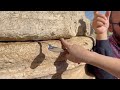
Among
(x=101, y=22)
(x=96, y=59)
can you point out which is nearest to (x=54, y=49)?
(x=96, y=59)

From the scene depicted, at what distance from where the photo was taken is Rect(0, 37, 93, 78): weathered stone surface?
1749mm

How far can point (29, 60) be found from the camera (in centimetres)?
180

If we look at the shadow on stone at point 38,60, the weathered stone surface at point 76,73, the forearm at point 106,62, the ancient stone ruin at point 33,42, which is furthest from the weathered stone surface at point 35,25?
the forearm at point 106,62

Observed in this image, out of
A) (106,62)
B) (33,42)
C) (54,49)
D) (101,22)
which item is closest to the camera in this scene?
(106,62)

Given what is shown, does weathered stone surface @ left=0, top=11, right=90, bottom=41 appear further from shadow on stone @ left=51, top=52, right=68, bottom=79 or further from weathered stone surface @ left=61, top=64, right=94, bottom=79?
weathered stone surface @ left=61, top=64, right=94, bottom=79

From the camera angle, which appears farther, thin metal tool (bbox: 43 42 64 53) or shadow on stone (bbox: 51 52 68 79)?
shadow on stone (bbox: 51 52 68 79)

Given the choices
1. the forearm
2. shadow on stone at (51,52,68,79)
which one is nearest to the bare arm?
the forearm

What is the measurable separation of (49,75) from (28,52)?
0.73 feet

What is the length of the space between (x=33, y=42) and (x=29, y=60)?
131 mm

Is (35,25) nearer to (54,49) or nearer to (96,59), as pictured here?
(54,49)

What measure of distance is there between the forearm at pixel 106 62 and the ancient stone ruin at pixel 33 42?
15.1 inches
